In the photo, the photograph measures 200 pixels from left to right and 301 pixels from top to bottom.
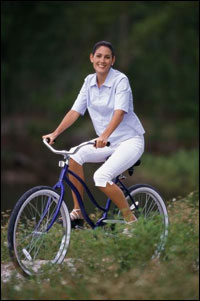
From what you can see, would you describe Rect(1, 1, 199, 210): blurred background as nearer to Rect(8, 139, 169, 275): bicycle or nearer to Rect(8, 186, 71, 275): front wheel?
Rect(8, 139, 169, 275): bicycle

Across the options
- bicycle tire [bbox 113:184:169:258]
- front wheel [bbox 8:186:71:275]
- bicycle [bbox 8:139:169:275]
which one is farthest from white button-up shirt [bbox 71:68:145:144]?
front wheel [bbox 8:186:71:275]

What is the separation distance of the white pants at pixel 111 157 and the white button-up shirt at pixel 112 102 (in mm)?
82

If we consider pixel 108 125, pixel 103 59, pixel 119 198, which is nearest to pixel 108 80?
pixel 103 59

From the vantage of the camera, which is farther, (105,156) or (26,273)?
(105,156)

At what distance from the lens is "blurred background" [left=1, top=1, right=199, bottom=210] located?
86.4ft

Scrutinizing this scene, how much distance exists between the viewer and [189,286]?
16.9ft

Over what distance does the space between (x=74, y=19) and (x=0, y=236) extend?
28.6 meters

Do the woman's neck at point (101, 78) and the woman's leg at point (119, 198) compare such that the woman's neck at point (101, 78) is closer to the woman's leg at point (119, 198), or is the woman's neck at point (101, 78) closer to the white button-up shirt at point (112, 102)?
the white button-up shirt at point (112, 102)

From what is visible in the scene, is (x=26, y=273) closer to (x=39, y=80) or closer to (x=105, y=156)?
(x=105, y=156)

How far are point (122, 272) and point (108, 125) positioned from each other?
1280 millimetres

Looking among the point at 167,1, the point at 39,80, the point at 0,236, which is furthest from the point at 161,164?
the point at 0,236

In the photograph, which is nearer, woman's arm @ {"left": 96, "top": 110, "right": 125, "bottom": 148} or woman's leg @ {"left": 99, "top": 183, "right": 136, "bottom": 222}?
woman's arm @ {"left": 96, "top": 110, "right": 125, "bottom": 148}

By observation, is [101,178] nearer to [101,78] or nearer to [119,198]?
[119,198]

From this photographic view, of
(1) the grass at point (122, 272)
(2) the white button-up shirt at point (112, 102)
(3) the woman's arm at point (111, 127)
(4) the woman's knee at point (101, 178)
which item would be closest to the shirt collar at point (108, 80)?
(2) the white button-up shirt at point (112, 102)
